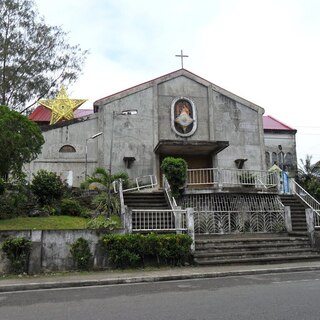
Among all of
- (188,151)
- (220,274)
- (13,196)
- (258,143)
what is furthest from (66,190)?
(258,143)

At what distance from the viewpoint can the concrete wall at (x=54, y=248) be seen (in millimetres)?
11695

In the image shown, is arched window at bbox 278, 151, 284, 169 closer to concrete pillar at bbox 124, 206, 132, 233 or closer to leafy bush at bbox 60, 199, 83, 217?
leafy bush at bbox 60, 199, 83, 217

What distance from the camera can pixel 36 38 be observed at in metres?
28.8

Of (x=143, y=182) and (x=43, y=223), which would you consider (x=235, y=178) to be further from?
(x=43, y=223)

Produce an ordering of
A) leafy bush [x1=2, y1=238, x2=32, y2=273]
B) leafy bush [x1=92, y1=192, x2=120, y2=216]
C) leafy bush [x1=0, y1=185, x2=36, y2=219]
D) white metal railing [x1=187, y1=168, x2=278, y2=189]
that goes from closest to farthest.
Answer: leafy bush [x1=2, y1=238, x2=32, y2=273]
leafy bush [x1=0, y1=185, x2=36, y2=219]
leafy bush [x1=92, y1=192, x2=120, y2=216]
white metal railing [x1=187, y1=168, x2=278, y2=189]

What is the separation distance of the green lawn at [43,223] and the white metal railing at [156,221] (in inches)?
72.9

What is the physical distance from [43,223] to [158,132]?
1090 cm

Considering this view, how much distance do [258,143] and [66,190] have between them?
1212 centimetres

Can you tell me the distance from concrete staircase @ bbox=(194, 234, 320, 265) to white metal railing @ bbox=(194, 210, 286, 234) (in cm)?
57

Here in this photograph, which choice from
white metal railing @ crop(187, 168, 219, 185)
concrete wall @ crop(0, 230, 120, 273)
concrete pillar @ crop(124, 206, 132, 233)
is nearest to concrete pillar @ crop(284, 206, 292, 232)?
white metal railing @ crop(187, 168, 219, 185)

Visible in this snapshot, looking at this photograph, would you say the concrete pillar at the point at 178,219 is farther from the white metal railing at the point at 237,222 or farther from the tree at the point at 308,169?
the tree at the point at 308,169

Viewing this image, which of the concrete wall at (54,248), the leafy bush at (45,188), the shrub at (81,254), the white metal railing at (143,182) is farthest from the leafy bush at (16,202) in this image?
the white metal railing at (143,182)

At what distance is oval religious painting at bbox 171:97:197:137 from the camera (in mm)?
23844

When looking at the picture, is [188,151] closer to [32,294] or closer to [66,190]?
[66,190]
